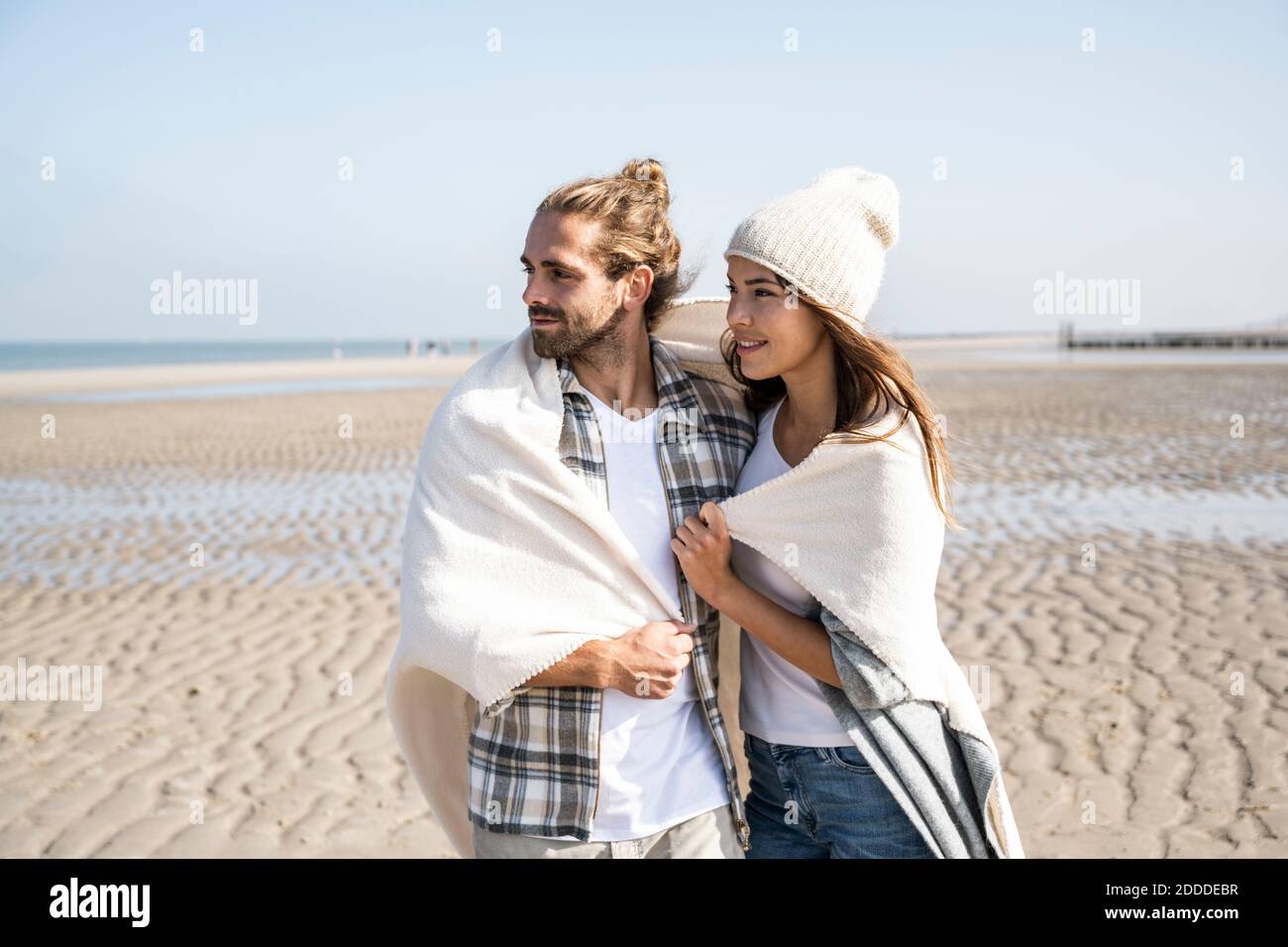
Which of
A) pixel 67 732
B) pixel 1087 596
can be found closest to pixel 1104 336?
pixel 1087 596

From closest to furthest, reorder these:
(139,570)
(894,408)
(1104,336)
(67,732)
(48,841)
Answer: (894,408) < (48,841) < (67,732) < (139,570) < (1104,336)

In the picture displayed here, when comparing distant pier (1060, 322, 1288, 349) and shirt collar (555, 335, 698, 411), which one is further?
distant pier (1060, 322, 1288, 349)

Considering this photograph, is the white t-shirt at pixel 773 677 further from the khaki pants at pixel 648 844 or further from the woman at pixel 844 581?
the khaki pants at pixel 648 844

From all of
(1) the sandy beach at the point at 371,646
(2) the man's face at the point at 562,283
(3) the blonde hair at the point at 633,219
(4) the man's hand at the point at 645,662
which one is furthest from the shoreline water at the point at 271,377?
(4) the man's hand at the point at 645,662

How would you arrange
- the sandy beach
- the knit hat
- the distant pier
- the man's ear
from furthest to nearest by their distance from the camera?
the distant pier < the sandy beach < the man's ear < the knit hat

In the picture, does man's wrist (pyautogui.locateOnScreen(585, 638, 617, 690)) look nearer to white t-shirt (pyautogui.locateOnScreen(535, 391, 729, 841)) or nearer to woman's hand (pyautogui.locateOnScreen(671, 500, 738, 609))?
white t-shirt (pyautogui.locateOnScreen(535, 391, 729, 841))

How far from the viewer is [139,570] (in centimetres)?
895

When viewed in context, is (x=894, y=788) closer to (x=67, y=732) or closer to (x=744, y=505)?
(x=744, y=505)

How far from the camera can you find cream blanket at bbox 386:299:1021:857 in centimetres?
257

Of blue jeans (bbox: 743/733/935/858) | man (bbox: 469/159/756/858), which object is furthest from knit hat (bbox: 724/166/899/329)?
blue jeans (bbox: 743/733/935/858)

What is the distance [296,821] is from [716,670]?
272cm

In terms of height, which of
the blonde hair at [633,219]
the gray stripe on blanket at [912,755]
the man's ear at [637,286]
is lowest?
the gray stripe on blanket at [912,755]

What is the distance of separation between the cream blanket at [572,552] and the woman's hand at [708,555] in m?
0.06

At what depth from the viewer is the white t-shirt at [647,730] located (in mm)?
2592
